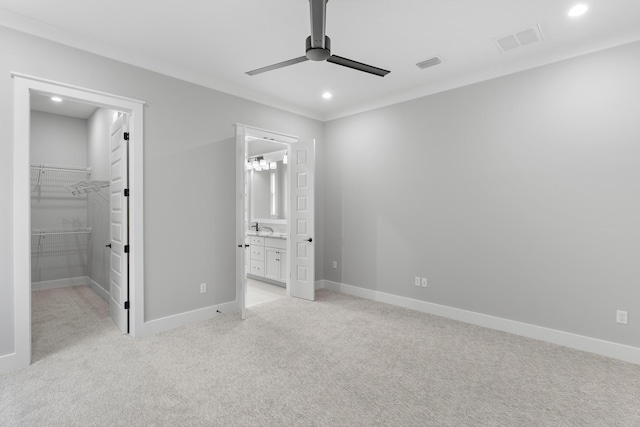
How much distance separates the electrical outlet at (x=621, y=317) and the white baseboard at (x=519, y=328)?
212 mm

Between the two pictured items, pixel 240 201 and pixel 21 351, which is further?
pixel 240 201

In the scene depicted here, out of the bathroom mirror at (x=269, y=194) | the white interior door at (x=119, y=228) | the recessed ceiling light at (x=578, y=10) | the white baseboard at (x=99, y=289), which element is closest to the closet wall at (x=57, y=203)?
the white baseboard at (x=99, y=289)

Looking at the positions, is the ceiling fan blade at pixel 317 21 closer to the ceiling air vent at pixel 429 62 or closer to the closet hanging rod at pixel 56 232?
the ceiling air vent at pixel 429 62

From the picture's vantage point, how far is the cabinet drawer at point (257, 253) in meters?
6.07

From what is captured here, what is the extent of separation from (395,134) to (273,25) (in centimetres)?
235

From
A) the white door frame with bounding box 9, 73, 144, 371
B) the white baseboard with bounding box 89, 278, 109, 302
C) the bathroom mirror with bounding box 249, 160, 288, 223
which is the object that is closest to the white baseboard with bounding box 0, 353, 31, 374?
the white door frame with bounding box 9, 73, 144, 371

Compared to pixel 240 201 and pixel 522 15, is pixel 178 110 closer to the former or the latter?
pixel 240 201

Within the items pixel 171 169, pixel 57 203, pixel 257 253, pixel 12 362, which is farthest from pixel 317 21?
pixel 57 203

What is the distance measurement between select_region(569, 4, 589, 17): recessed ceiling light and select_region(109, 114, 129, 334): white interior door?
423 cm

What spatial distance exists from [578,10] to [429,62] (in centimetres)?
129

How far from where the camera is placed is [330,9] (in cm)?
259

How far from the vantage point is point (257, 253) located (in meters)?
6.17

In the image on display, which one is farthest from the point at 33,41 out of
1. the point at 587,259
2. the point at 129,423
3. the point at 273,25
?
the point at 587,259

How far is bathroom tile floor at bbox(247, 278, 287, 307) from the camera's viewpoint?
4859mm
